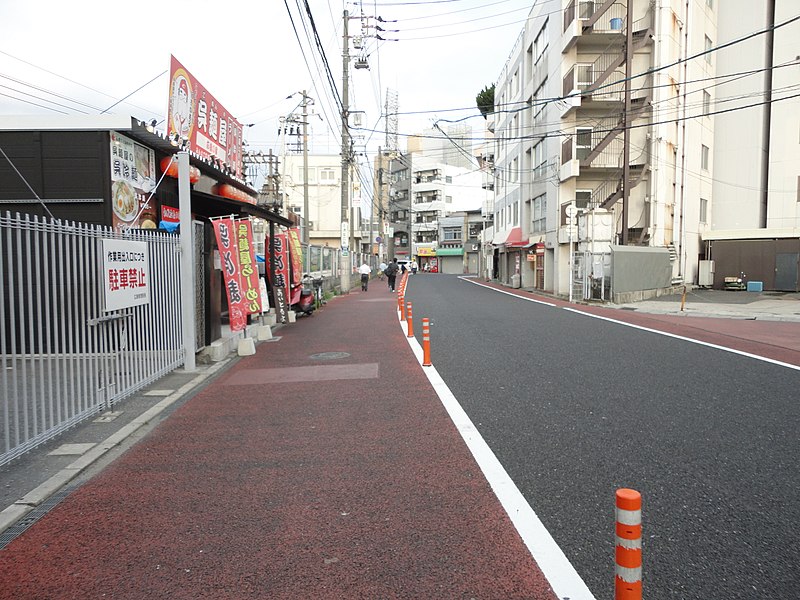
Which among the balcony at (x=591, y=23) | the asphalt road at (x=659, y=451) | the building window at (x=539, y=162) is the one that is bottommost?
the asphalt road at (x=659, y=451)

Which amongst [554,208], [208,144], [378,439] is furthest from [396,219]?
[378,439]

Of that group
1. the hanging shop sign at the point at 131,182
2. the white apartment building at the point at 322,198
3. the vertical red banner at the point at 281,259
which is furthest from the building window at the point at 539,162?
the white apartment building at the point at 322,198

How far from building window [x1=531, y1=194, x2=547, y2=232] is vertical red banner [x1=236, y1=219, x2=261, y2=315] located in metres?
24.5

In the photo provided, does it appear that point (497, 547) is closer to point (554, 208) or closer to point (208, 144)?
point (208, 144)

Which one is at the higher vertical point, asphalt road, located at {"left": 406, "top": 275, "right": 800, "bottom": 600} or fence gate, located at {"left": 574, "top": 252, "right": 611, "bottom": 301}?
fence gate, located at {"left": 574, "top": 252, "right": 611, "bottom": 301}

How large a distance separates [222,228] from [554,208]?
23.2 metres

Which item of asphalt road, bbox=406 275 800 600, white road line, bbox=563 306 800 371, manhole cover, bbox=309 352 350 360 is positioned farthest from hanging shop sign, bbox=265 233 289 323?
white road line, bbox=563 306 800 371

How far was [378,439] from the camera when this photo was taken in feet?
17.8

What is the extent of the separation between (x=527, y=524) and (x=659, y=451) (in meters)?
1.98

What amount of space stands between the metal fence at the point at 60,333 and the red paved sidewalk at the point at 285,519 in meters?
0.83

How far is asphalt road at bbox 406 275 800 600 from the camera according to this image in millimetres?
3171

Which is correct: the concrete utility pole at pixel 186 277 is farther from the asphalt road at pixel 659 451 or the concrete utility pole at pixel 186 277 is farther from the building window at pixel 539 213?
the building window at pixel 539 213

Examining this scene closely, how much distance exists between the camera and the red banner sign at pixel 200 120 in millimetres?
10859

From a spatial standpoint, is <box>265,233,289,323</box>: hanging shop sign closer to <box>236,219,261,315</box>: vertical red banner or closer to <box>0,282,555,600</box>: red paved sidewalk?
<box>236,219,261,315</box>: vertical red banner
